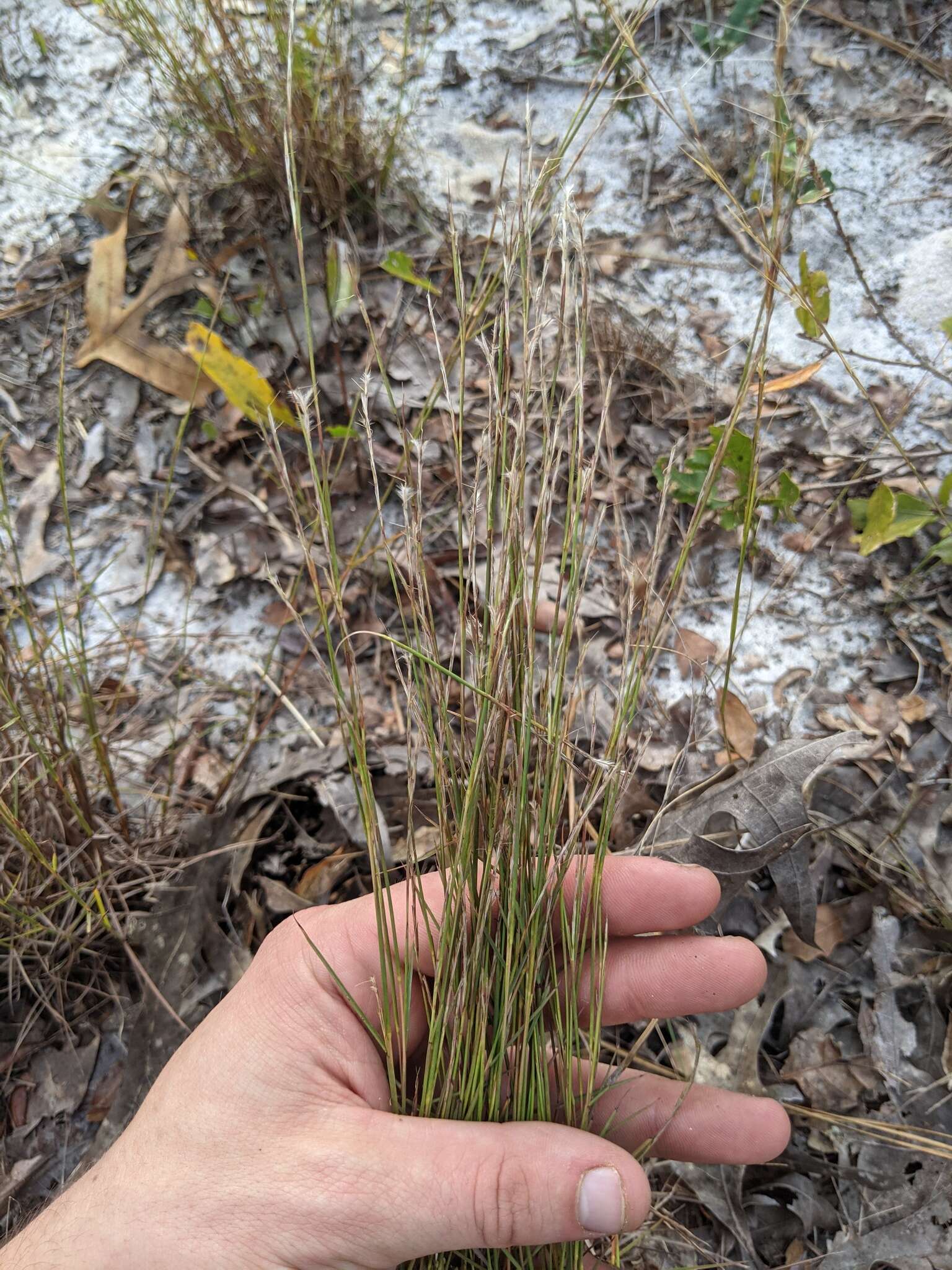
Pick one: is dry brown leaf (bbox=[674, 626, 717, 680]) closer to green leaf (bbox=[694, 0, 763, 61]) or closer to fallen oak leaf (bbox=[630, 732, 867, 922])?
fallen oak leaf (bbox=[630, 732, 867, 922])

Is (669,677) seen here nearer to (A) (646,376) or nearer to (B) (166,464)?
(A) (646,376)

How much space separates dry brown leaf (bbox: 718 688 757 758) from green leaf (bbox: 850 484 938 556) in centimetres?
38

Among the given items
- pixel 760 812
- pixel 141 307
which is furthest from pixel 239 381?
pixel 760 812

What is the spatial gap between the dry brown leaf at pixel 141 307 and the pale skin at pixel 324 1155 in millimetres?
1461

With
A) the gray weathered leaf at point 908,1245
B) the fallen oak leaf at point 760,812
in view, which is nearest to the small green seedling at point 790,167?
the fallen oak leaf at point 760,812

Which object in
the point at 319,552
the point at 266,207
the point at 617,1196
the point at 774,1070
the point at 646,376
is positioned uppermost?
the point at 266,207

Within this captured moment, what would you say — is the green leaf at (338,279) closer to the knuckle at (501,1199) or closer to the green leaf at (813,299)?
the green leaf at (813,299)

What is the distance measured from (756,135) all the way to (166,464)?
169cm

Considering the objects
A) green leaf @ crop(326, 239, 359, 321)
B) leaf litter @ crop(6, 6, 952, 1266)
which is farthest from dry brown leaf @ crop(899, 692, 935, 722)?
green leaf @ crop(326, 239, 359, 321)

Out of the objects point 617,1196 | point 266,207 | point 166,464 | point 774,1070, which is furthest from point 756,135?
point 617,1196

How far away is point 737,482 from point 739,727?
0.47 m

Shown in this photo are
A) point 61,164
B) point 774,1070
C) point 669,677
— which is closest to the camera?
point 774,1070

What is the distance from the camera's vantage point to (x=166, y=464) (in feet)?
6.58

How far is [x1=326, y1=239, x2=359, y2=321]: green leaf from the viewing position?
75.0 inches
